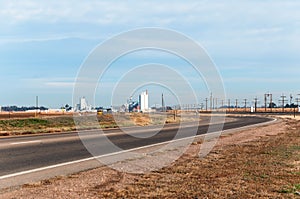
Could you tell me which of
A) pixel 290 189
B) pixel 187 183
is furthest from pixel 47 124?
pixel 290 189

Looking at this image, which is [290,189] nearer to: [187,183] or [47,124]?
[187,183]

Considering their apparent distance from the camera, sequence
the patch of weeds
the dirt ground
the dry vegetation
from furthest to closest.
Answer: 1. the dry vegetation
2. the patch of weeds
3. the dirt ground

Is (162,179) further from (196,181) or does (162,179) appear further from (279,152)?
(279,152)

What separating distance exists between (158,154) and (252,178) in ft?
20.4

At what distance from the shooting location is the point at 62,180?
10461 millimetres

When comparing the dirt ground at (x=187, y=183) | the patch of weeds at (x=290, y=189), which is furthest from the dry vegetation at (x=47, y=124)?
the patch of weeds at (x=290, y=189)

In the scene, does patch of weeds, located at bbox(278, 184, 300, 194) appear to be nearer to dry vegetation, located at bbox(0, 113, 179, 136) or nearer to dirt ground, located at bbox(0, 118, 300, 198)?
dirt ground, located at bbox(0, 118, 300, 198)

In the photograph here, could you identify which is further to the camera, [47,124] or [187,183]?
[47,124]

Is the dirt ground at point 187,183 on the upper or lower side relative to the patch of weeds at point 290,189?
lower

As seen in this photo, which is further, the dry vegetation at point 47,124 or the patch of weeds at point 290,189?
the dry vegetation at point 47,124

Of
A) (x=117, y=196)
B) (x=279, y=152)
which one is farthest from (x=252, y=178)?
(x=279, y=152)

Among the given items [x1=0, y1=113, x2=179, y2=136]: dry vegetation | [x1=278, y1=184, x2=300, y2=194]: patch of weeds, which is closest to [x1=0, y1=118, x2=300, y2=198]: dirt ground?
[x1=278, y1=184, x2=300, y2=194]: patch of weeds

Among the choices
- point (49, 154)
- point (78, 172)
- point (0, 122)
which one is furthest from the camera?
point (0, 122)

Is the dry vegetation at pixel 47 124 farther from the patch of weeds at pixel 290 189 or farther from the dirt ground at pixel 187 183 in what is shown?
the patch of weeds at pixel 290 189
